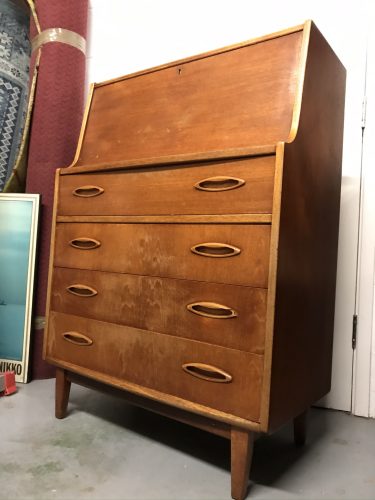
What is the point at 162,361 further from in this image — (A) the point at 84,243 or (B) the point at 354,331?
(B) the point at 354,331

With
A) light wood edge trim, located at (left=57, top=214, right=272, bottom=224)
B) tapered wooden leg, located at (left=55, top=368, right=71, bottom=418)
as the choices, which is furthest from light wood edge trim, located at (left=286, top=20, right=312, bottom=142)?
tapered wooden leg, located at (left=55, top=368, right=71, bottom=418)

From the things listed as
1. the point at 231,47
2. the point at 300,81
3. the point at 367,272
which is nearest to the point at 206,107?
the point at 231,47

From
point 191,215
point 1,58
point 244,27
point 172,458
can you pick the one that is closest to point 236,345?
point 191,215

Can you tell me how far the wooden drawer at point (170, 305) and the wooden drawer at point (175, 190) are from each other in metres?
0.21

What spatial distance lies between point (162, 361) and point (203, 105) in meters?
0.80

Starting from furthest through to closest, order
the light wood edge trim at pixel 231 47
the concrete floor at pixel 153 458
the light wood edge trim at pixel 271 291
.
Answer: the light wood edge trim at pixel 231 47 → the concrete floor at pixel 153 458 → the light wood edge trim at pixel 271 291

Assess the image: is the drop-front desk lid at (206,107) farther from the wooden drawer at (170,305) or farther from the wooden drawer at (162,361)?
the wooden drawer at (162,361)

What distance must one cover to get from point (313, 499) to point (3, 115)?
2.16 metres

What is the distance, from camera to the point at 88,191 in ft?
4.65

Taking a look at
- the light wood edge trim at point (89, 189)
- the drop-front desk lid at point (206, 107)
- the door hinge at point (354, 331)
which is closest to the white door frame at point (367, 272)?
the door hinge at point (354, 331)

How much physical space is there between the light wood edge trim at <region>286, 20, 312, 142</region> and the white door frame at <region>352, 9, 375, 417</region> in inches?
22.2

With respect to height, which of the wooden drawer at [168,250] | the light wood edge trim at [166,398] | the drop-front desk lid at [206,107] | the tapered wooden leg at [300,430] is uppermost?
the drop-front desk lid at [206,107]

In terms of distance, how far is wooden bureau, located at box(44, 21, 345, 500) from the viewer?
1021 millimetres

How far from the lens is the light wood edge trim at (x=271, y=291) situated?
38.3 inches
